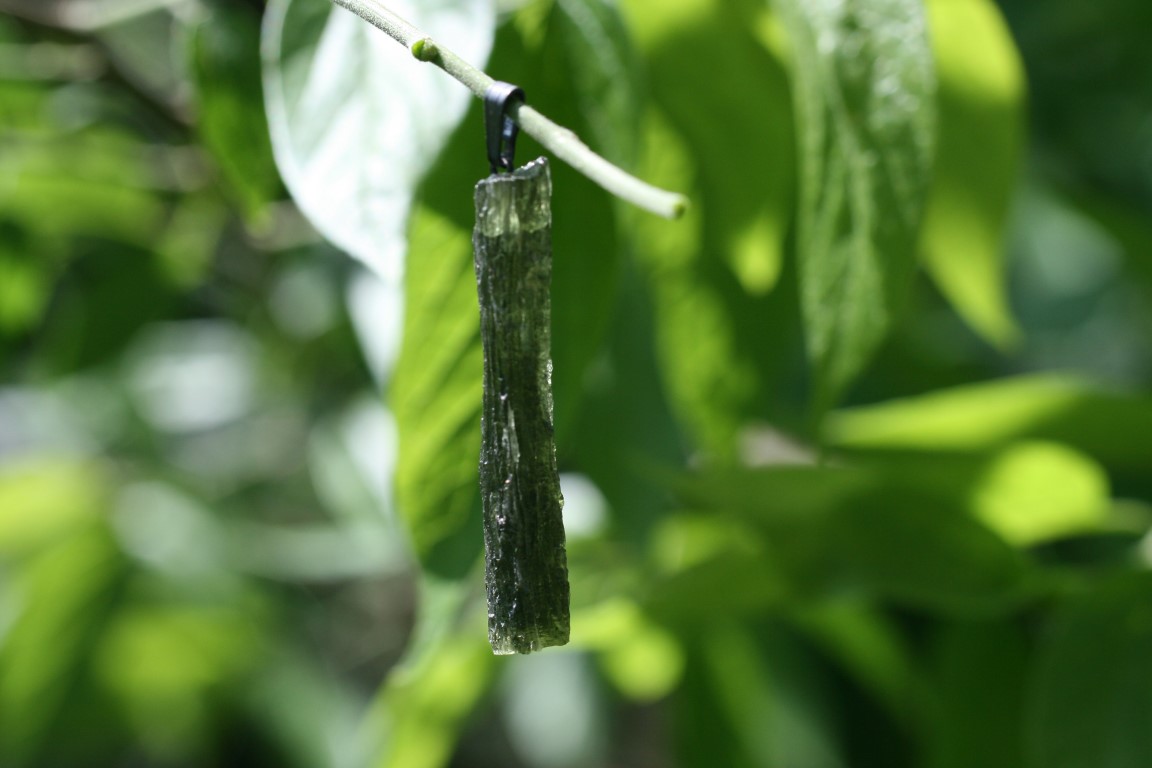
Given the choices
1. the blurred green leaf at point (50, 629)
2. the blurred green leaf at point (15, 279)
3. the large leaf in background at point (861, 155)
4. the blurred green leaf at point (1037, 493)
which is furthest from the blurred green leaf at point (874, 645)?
the blurred green leaf at point (50, 629)

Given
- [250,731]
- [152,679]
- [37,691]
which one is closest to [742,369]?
[37,691]

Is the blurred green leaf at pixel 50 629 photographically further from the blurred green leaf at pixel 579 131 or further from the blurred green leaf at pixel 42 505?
the blurred green leaf at pixel 579 131

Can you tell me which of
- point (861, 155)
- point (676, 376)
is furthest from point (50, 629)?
point (861, 155)

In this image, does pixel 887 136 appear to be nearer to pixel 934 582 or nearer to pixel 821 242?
pixel 821 242

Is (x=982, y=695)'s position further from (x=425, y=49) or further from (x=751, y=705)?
(x=425, y=49)

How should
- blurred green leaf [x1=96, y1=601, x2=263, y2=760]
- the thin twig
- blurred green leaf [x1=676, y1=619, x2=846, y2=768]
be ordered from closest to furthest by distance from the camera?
the thin twig
blurred green leaf [x1=676, y1=619, x2=846, y2=768]
blurred green leaf [x1=96, y1=601, x2=263, y2=760]

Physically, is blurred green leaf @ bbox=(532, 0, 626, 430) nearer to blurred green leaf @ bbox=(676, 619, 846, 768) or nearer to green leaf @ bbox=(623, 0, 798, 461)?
green leaf @ bbox=(623, 0, 798, 461)

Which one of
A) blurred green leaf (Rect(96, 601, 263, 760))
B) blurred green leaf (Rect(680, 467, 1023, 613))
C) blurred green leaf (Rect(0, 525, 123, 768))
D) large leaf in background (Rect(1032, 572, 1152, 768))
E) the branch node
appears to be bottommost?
blurred green leaf (Rect(96, 601, 263, 760))

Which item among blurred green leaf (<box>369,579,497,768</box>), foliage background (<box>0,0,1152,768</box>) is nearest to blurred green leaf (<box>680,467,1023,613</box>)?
foliage background (<box>0,0,1152,768</box>)
